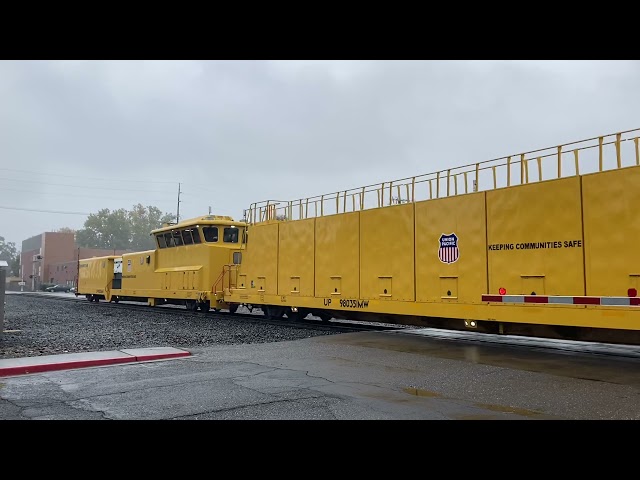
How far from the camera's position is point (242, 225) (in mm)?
21328

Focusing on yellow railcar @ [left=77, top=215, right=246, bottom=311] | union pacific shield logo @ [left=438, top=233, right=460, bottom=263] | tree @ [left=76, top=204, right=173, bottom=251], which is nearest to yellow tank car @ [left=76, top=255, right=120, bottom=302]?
yellow railcar @ [left=77, top=215, right=246, bottom=311]

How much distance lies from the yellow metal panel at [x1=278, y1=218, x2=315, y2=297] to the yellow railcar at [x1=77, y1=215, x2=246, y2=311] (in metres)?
3.13

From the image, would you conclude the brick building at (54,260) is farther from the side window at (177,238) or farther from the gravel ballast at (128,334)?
the gravel ballast at (128,334)

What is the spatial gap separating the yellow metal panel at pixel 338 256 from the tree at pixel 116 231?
103 m

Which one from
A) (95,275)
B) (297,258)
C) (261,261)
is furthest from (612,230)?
(95,275)

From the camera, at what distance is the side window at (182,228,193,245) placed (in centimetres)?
2141

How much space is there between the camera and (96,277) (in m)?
31.1

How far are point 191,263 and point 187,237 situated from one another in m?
1.35

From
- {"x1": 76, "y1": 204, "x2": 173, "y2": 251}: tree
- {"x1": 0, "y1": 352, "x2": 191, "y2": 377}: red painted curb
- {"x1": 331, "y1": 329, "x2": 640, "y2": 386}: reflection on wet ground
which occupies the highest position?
{"x1": 76, "y1": 204, "x2": 173, "y2": 251}: tree

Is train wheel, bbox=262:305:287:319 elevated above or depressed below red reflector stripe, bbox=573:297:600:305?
below

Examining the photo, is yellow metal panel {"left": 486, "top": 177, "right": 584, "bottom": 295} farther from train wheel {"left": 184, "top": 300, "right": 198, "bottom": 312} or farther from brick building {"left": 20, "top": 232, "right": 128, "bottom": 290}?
brick building {"left": 20, "top": 232, "right": 128, "bottom": 290}

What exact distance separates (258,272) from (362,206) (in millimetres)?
5447

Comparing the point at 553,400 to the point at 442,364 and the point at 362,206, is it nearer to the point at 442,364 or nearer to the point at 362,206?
the point at 442,364
